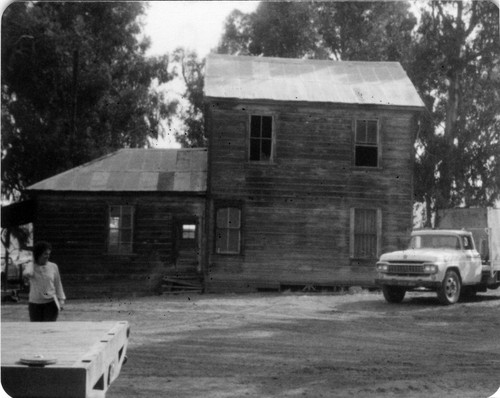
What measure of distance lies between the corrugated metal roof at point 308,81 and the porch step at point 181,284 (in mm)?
5694

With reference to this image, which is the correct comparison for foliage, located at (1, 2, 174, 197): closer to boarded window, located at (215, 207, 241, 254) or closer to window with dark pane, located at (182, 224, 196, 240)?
window with dark pane, located at (182, 224, 196, 240)

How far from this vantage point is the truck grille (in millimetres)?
18875

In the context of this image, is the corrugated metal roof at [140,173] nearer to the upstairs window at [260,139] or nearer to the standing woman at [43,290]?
the upstairs window at [260,139]

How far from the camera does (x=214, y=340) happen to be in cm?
1291

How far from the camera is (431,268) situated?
18.8 m

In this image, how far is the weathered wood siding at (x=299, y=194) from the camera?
24.2m

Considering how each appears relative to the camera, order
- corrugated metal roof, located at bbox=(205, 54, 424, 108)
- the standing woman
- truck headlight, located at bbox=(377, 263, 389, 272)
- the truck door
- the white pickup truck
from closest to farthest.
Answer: the standing woman, the white pickup truck, truck headlight, located at bbox=(377, 263, 389, 272), the truck door, corrugated metal roof, located at bbox=(205, 54, 424, 108)

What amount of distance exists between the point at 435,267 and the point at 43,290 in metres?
11.2

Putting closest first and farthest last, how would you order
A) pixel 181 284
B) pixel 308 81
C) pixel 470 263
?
pixel 470 263 < pixel 181 284 < pixel 308 81

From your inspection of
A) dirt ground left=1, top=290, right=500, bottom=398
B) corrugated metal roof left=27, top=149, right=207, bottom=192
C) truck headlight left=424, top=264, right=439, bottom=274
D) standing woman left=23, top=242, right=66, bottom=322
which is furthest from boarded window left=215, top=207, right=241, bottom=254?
standing woman left=23, top=242, right=66, bottom=322

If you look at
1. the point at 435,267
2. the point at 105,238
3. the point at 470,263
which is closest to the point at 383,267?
the point at 435,267

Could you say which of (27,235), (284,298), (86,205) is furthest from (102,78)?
(284,298)

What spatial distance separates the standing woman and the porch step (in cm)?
1345

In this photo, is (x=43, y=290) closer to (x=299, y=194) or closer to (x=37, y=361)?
(x=37, y=361)
